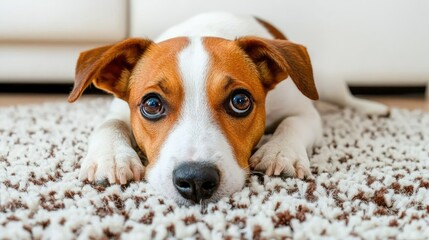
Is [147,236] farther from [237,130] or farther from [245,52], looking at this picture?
[245,52]

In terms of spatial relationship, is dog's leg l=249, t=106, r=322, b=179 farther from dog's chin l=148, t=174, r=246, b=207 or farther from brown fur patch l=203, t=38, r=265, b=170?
dog's chin l=148, t=174, r=246, b=207

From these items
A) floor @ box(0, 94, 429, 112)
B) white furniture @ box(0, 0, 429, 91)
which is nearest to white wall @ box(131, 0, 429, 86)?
white furniture @ box(0, 0, 429, 91)

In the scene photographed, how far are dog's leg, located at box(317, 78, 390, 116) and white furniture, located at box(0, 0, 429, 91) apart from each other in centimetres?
17

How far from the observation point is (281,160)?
6.40 feet

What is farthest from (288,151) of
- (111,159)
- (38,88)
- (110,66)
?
(38,88)

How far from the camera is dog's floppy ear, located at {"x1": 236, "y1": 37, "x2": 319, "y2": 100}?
2020 mm

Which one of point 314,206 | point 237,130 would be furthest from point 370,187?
point 237,130

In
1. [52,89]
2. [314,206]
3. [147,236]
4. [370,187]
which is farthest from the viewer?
[52,89]

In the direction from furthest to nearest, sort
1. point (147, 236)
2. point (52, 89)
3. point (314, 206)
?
point (52, 89), point (314, 206), point (147, 236)

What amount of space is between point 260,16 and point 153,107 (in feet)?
6.86

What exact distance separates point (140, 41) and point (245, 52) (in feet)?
1.40

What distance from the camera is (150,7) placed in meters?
3.79

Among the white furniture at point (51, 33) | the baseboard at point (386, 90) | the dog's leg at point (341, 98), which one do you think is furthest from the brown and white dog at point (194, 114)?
the baseboard at point (386, 90)

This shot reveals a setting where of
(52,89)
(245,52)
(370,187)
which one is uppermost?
(245,52)
